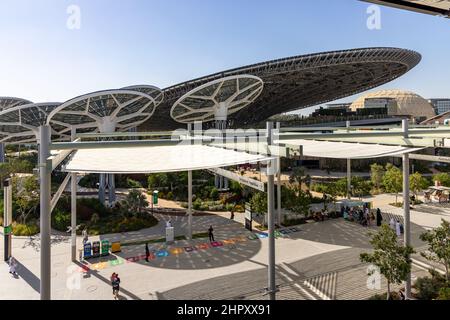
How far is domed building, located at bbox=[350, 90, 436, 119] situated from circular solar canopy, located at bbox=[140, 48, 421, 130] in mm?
31197

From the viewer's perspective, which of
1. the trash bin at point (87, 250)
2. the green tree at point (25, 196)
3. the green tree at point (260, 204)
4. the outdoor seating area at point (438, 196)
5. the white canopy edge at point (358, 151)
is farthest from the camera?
the outdoor seating area at point (438, 196)

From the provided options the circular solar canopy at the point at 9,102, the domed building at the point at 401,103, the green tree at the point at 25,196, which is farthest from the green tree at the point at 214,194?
the domed building at the point at 401,103

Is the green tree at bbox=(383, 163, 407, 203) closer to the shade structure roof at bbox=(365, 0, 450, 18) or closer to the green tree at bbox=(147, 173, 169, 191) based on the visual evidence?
the green tree at bbox=(147, 173, 169, 191)

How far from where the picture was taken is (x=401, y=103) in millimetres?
100625

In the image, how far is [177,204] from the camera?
29.8 meters

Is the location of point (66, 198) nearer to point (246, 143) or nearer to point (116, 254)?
point (116, 254)

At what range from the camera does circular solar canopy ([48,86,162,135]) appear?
31.2m

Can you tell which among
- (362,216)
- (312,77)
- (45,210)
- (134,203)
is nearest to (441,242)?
(362,216)

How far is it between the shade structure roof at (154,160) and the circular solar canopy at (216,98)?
23.0m

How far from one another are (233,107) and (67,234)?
27915 mm

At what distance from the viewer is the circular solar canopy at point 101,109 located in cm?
3122

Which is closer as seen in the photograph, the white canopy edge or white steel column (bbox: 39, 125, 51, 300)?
white steel column (bbox: 39, 125, 51, 300)

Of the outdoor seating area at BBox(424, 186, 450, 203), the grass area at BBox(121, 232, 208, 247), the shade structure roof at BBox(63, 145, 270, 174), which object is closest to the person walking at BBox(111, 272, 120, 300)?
the shade structure roof at BBox(63, 145, 270, 174)

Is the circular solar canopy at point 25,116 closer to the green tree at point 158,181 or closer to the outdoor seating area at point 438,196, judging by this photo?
the green tree at point 158,181
